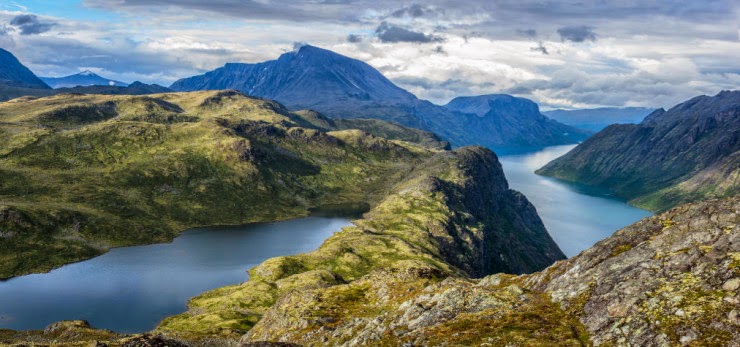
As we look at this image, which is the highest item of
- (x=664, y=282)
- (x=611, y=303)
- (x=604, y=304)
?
(x=664, y=282)

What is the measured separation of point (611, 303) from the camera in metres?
54.2

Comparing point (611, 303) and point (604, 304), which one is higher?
point (611, 303)

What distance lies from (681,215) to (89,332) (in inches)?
5191

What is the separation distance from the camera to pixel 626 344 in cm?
4738

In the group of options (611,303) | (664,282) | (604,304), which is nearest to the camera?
(664,282)

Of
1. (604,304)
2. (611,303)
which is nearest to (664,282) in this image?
(611,303)

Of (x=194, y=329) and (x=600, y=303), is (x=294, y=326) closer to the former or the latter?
(x=600, y=303)

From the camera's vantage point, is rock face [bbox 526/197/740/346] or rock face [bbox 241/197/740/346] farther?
rock face [bbox 241/197/740/346]

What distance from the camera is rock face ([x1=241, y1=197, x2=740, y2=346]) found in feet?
155

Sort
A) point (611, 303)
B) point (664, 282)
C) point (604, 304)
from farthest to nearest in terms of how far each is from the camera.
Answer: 1. point (604, 304)
2. point (611, 303)
3. point (664, 282)

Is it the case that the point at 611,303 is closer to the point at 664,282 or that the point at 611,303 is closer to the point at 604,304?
the point at 604,304

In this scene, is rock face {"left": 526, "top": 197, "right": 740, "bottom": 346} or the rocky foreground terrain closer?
rock face {"left": 526, "top": 197, "right": 740, "bottom": 346}

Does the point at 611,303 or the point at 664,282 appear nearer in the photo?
the point at 664,282

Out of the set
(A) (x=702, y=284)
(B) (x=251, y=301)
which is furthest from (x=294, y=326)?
(B) (x=251, y=301)
